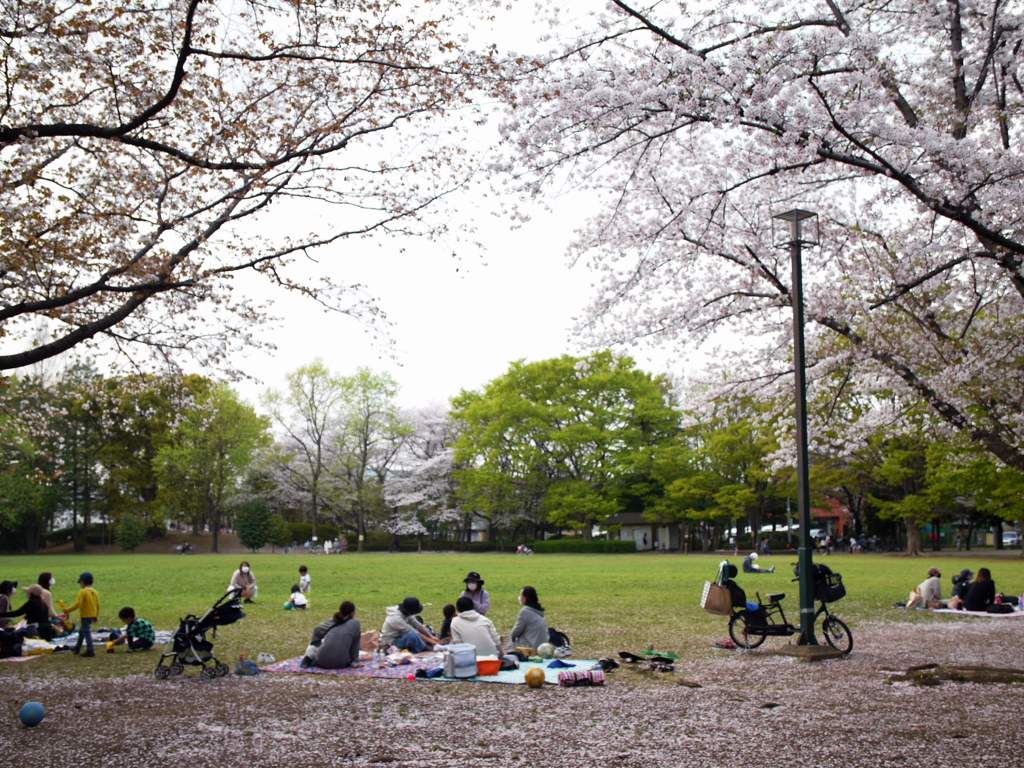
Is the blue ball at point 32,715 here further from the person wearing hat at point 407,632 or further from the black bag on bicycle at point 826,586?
the black bag on bicycle at point 826,586

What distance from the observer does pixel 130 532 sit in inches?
2163

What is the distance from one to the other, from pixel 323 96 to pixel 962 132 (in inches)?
331

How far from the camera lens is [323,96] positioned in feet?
31.5

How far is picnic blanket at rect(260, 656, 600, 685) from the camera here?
349 inches

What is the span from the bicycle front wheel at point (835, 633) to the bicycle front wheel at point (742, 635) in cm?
79

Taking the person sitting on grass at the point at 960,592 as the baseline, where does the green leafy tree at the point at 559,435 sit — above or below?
above

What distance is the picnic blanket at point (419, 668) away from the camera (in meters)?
8.88

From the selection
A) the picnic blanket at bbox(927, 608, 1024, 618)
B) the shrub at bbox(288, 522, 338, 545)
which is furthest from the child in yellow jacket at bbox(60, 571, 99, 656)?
the shrub at bbox(288, 522, 338, 545)

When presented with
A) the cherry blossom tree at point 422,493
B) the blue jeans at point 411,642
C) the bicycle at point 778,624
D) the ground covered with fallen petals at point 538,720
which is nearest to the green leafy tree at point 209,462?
the cherry blossom tree at point 422,493

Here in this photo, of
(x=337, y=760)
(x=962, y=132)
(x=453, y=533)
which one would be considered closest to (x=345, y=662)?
(x=337, y=760)

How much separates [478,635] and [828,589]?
452 cm

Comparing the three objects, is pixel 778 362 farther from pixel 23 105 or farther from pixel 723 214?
pixel 23 105

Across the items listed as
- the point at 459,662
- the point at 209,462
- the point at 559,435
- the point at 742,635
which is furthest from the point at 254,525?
the point at 459,662

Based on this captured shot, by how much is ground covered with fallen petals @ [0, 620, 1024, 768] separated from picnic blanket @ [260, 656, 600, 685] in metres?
0.31
